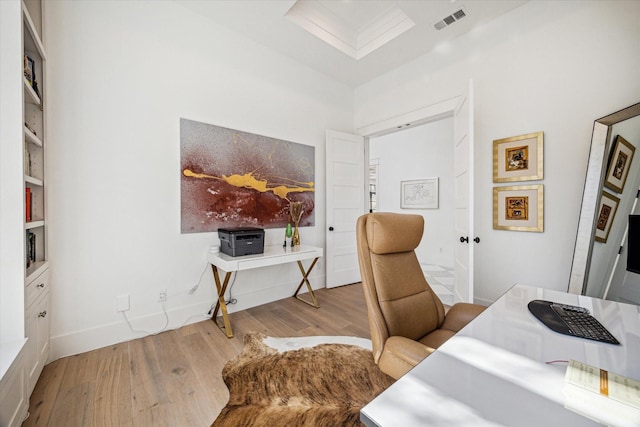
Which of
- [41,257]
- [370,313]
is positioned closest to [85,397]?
[41,257]

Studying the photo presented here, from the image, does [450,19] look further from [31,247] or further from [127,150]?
[31,247]

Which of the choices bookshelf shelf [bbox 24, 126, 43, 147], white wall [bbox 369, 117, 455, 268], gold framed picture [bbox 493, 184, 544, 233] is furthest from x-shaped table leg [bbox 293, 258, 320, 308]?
white wall [bbox 369, 117, 455, 268]

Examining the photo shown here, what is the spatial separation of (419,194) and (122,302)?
525 cm

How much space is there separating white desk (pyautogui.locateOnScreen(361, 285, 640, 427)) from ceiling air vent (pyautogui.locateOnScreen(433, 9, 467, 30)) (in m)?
2.87

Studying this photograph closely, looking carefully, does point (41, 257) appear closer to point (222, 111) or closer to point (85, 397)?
point (85, 397)

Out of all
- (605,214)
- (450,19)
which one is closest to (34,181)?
(450,19)

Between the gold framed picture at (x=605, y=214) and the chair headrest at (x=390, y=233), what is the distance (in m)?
1.62

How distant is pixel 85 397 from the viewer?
1605 millimetres

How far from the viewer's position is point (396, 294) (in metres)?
1.42

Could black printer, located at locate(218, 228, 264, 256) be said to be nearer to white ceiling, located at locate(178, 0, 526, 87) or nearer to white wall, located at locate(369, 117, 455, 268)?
white ceiling, located at locate(178, 0, 526, 87)

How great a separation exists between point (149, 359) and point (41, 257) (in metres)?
1.08

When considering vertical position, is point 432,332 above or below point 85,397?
above

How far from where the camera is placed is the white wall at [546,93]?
2.17m

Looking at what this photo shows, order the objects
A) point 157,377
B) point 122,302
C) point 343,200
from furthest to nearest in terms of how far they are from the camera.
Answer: point 343,200 → point 122,302 → point 157,377
